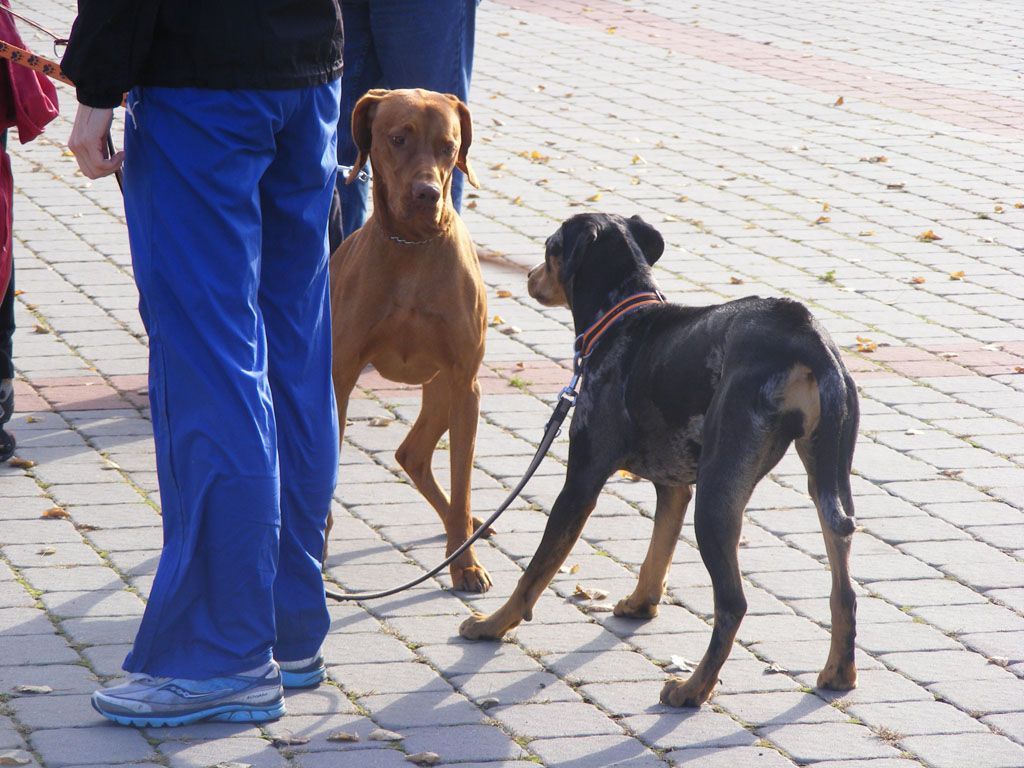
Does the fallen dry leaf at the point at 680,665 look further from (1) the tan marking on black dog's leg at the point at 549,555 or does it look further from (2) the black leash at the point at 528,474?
(2) the black leash at the point at 528,474

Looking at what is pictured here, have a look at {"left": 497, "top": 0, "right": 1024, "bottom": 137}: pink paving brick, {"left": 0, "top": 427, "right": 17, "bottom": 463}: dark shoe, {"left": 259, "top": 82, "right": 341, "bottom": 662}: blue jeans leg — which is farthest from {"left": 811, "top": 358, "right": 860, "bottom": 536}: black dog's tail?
{"left": 497, "top": 0, "right": 1024, "bottom": 137}: pink paving brick

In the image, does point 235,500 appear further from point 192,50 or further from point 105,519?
point 105,519

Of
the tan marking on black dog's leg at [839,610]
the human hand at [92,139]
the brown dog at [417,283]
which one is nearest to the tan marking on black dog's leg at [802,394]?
the tan marking on black dog's leg at [839,610]

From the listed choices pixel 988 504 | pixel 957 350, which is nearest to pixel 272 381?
pixel 988 504

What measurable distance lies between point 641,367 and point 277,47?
57.3 inches

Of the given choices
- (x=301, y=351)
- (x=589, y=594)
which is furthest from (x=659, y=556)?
(x=301, y=351)

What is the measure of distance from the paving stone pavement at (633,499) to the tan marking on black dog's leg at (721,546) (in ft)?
0.30

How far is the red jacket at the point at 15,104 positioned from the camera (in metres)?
5.47

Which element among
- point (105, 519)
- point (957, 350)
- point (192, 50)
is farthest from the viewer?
point (957, 350)

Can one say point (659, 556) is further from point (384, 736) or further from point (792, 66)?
point (792, 66)

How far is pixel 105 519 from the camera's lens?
17.5 feet

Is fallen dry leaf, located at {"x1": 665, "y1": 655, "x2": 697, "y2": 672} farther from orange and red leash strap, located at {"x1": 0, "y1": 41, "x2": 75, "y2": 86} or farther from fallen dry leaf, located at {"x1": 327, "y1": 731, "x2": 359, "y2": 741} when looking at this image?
orange and red leash strap, located at {"x1": 0, "y1": 41, "x2": 75, "y2": 86}

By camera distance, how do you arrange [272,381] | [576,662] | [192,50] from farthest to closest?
[576,662] → [272,381] → [192,50]

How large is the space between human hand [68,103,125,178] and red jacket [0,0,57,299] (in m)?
1.91
